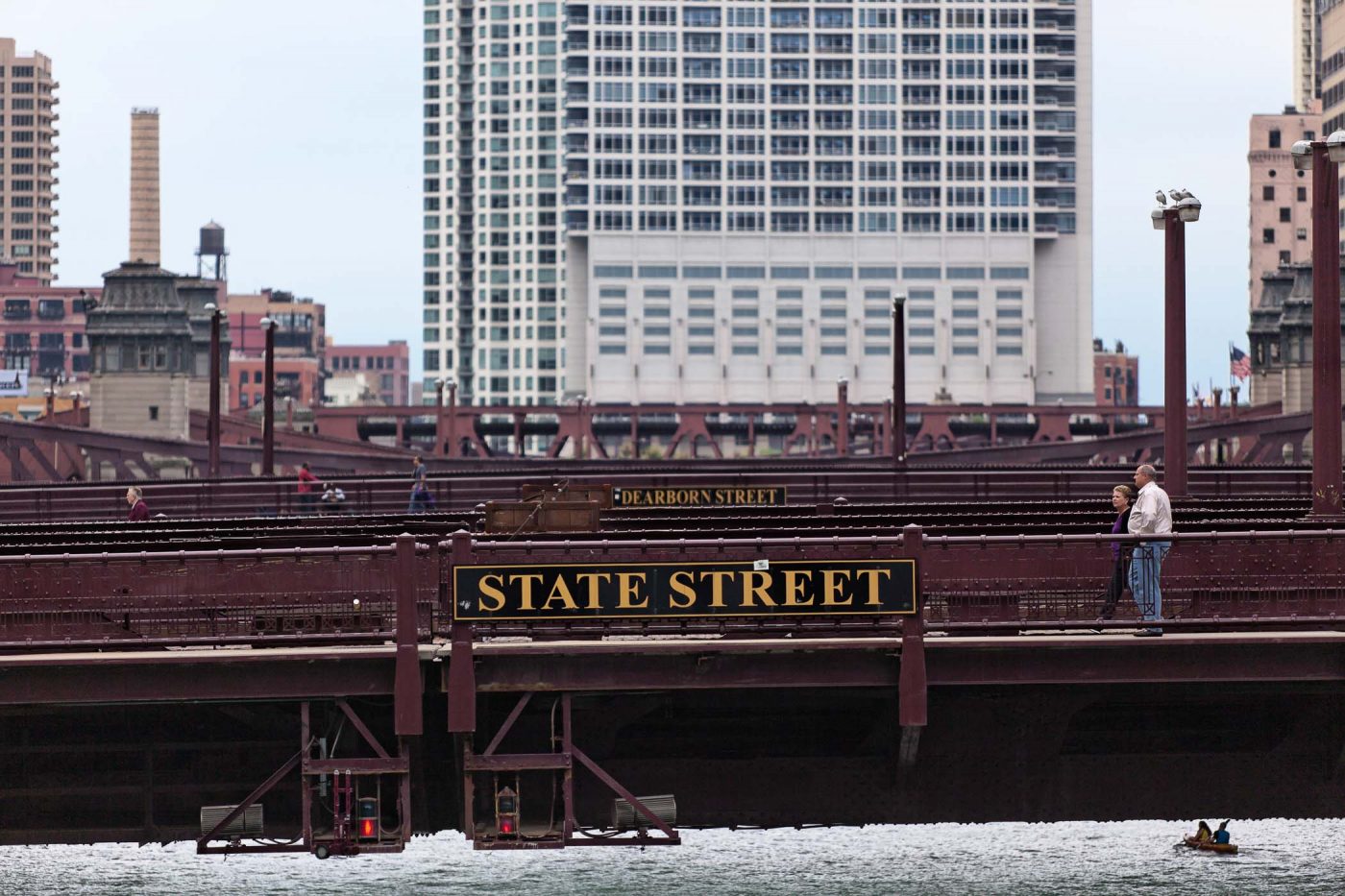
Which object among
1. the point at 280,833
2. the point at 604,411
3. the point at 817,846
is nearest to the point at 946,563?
the point at 280,833

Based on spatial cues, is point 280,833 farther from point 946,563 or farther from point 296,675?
point 946,563

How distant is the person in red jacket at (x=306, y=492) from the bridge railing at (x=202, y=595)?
2595cm

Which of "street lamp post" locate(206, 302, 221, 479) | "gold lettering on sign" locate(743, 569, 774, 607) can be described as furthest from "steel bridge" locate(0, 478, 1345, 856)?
"street lamp post" locate(206, 302, 221, 479)

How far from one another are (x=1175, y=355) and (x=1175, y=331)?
39 cm

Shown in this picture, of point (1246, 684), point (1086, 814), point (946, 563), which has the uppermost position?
point (946, 563)

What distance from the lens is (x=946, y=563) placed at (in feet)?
63.6

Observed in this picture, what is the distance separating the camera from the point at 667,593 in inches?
747

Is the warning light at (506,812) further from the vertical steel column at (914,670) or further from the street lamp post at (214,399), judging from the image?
the street lamp post at (214,399)

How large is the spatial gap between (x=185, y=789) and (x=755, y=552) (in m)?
6.60

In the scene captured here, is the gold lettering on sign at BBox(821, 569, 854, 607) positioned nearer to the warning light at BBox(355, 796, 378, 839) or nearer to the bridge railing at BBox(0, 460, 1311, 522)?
the warning light at BBox(355, 796, 378, 839)

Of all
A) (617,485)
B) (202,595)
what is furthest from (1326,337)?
(617,485)

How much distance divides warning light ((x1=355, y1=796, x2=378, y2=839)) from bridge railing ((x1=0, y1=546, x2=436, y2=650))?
1.51 metres

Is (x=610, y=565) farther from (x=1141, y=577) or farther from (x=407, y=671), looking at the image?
(x=1141, y=577)

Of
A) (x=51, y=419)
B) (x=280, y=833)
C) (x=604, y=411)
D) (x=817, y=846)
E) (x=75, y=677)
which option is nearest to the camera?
(x=75, y=677)
